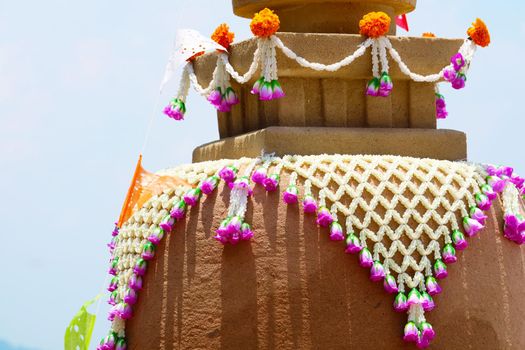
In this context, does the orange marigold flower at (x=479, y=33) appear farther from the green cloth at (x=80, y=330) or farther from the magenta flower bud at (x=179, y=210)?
the green cloth at (x=80, y=330)

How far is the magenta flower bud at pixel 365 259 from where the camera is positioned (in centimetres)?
442

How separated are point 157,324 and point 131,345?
0.79 feet

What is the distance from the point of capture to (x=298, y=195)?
4.51 m

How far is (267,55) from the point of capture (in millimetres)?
4719

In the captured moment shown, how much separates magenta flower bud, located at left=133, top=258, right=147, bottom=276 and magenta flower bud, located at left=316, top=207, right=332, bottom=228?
2.65 feet

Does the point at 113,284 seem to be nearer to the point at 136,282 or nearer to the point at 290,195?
the point at 136,282

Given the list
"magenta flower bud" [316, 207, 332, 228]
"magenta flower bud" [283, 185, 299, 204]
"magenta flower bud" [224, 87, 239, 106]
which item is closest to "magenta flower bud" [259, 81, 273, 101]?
"magenta flower bud" [224, 87, 239, 106]

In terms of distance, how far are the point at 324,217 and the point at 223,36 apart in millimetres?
1014

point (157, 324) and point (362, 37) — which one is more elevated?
point (362, 37)

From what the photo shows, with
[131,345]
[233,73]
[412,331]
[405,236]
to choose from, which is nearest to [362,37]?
[233,73]

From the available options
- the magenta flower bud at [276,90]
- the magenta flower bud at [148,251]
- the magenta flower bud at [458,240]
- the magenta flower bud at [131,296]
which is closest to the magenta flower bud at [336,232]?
the magenta flower bud at [458,240]

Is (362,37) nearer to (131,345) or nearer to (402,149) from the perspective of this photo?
(402,149)

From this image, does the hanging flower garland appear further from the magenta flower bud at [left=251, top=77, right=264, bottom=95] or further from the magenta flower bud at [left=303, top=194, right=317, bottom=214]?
the magenta flower bud at [left=303, top=194, right=317, bottom=214]

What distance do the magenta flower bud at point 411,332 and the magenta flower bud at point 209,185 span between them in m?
0.96
